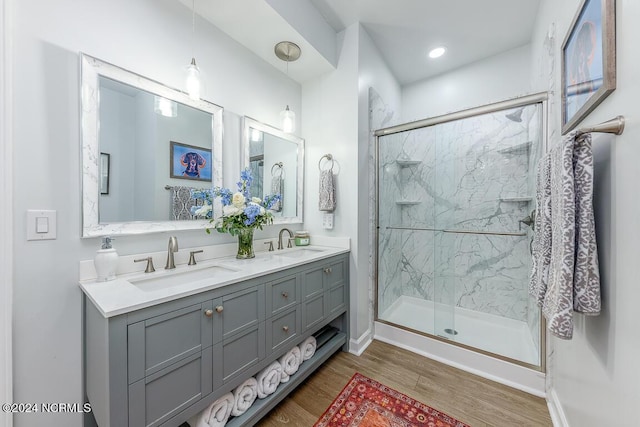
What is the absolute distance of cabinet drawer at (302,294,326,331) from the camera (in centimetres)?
164

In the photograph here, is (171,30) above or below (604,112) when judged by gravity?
above

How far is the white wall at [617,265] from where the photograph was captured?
69 centimetres

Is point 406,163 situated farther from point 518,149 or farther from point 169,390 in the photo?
point 169,390

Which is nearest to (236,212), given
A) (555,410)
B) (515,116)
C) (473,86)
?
(555,410)

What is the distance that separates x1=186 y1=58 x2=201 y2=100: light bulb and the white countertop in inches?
37.7

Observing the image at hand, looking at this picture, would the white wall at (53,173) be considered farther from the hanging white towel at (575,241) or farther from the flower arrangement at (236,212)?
the hanging white towel at (575,241)

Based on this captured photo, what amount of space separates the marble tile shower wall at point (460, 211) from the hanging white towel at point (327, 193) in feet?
1.73

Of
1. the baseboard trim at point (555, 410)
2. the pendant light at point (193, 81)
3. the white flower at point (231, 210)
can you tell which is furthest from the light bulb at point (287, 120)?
the baseboard trim at point (555, 410)

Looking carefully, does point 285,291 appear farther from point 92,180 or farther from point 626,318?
point 626,318

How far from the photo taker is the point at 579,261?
87 centimetres

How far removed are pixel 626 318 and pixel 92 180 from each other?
2.13 meters

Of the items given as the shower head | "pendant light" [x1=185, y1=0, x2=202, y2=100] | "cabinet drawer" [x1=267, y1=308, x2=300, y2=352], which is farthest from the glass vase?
the shower head

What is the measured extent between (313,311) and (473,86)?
293cm

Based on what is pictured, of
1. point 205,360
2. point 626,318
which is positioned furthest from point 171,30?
point 626,318
